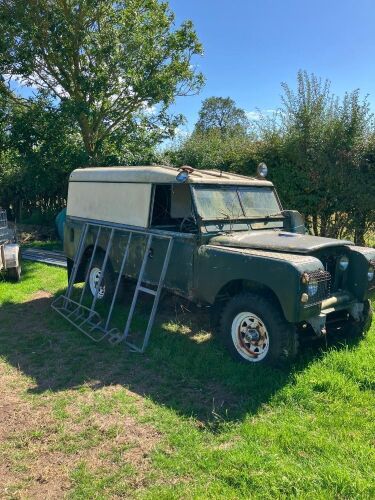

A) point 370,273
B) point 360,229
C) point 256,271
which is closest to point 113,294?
point 256,271

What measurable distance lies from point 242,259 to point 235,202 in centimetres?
139

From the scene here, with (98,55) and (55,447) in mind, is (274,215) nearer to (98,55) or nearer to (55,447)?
(55,447)

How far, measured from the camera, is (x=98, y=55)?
12172mm

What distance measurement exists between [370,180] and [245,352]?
5.06m

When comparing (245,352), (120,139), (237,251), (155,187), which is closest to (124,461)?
(245,352)

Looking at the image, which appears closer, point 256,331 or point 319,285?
point 319,285

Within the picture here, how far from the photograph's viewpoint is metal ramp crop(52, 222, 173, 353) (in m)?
5.39

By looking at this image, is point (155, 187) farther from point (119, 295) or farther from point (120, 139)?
point (120, 139)

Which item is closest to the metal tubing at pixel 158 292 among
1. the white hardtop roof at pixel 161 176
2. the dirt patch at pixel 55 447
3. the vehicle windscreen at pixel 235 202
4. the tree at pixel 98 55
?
the vehicle windscreen at pixel 235 202

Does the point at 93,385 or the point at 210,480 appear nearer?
the point at 210,480

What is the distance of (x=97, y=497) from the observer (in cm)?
277

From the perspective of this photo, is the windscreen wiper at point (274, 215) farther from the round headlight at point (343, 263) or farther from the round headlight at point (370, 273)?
the round headlight at point (370, 273)

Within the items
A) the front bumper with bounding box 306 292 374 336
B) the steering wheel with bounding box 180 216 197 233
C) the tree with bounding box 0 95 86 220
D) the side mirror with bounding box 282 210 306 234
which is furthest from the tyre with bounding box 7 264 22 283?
the front bumper with bounding box 306 292 374 336

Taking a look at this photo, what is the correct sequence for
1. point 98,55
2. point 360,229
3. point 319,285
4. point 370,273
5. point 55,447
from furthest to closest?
1. point 98,55
2. point 360,229
3. point 370,273
4. point 319,285
5. point 55,447
